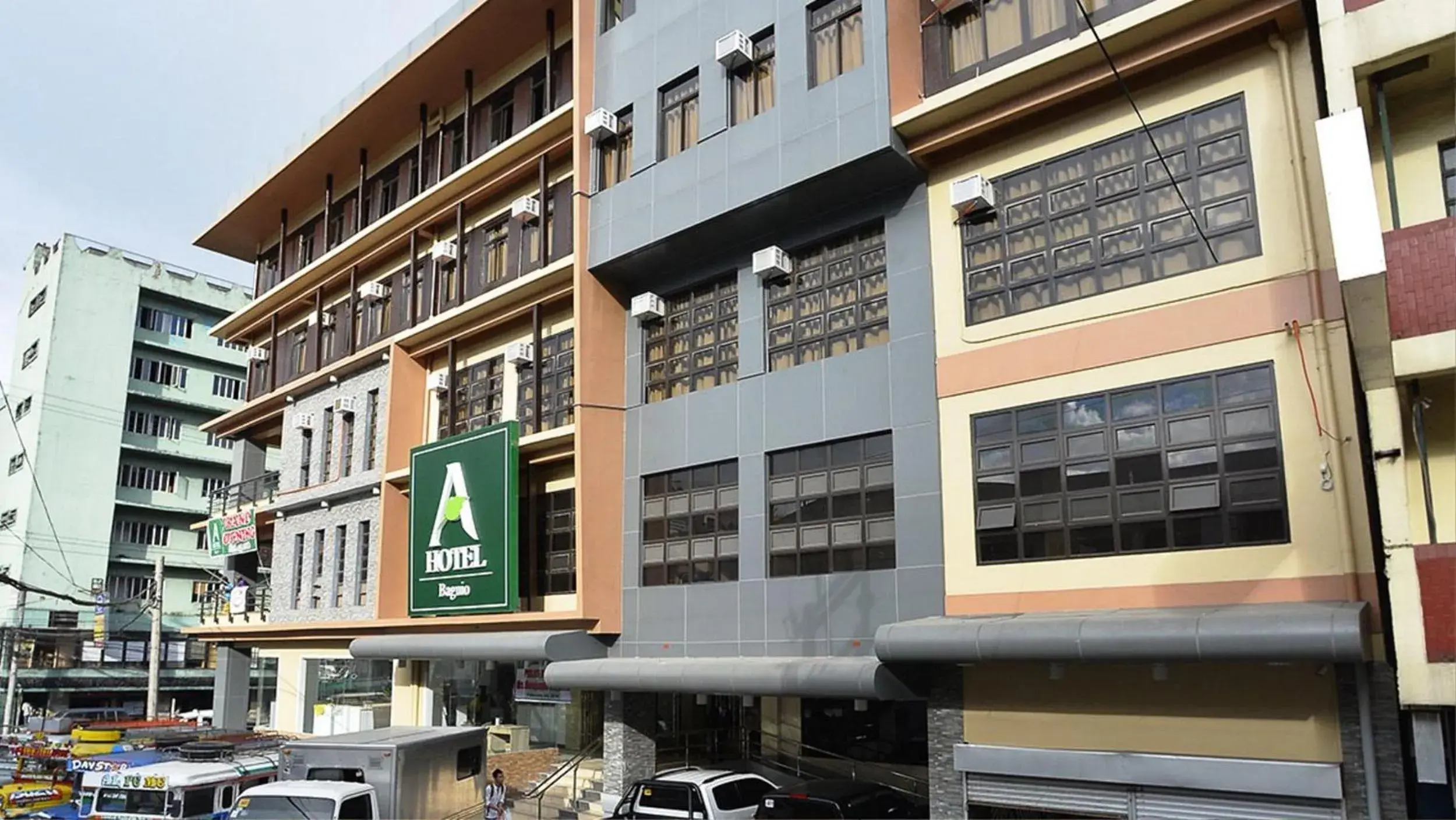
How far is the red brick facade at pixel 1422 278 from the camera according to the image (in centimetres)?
1131

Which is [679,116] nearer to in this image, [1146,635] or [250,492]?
[1146,635]

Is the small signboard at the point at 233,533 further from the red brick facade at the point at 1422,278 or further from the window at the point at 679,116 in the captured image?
the red brick facade at the point at 1422,278

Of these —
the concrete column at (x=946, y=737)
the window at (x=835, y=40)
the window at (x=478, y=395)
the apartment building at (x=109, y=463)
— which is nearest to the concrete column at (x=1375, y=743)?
the concrete column at (x=946, y=737)

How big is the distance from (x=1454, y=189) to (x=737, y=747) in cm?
1822

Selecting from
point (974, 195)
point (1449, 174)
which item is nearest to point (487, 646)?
point (974, 195)

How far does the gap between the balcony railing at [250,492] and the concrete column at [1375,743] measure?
3177 centimetres

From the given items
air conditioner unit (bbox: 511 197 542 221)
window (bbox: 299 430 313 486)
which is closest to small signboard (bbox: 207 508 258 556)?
window (bbox: 299 430 313 486)

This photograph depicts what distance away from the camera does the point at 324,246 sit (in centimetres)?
3578

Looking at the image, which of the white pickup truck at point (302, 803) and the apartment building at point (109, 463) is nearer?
the white pickup truck at point (302, 803)

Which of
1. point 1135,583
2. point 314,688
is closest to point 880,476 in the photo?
point 1135,583

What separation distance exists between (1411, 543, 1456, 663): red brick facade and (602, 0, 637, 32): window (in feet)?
62.7

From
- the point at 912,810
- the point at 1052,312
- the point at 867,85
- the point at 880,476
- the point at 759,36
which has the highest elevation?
the point at 759,36

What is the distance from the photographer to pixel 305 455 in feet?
114

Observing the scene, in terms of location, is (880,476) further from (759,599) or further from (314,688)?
(314,688)
